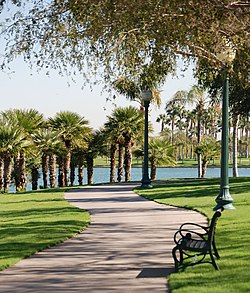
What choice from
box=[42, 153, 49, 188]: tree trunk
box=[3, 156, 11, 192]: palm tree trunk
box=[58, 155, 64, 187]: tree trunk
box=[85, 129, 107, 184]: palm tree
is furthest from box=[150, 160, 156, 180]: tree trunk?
box=[3, 156, 11, 192]: palm tree trunk

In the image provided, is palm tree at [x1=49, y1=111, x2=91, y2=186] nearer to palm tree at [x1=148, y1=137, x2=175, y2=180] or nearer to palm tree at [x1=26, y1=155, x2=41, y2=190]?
palm tree at [x1=26, y1=155, x2=41, y2=190]

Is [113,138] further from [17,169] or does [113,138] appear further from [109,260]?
[109,260]

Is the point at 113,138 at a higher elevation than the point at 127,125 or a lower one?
lower

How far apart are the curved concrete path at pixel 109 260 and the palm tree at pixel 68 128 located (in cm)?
2229

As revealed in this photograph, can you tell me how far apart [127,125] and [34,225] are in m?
24.7

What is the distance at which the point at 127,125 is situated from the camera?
4153 centimetres

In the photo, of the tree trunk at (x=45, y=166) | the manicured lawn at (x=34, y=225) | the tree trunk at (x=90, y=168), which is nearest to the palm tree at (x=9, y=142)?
the tree trunk at (x=45, y=166)

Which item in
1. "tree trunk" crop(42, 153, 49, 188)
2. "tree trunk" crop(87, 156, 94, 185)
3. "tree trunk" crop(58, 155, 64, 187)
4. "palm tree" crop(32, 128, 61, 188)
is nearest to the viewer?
"palm tree" crop(32, 128, 61, 188)

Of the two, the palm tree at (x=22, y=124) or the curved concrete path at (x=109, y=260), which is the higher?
the palm tree at (x=22, y=124)

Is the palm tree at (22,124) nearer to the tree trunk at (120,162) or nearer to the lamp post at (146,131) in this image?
the tree trunk at (120,162)

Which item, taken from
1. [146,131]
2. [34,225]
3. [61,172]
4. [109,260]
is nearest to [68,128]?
[61,172]

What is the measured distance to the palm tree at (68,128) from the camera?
41406mm

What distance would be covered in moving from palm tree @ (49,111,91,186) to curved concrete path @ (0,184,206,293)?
22.3 m

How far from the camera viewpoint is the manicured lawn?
13.0 meters
